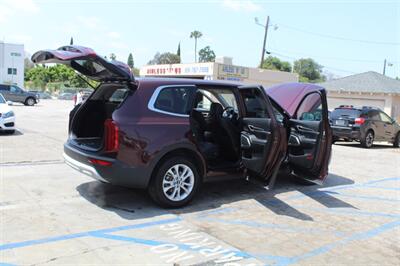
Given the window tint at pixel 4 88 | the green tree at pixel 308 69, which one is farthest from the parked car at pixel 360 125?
the green tree at pixel 308 69

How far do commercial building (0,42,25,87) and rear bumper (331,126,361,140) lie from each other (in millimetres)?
67103

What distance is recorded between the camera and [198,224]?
5.07 m

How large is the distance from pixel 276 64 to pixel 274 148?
280 ft

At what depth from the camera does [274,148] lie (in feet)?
19.2

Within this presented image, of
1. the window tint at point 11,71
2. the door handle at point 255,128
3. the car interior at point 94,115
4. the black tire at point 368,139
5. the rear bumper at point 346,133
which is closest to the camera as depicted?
the door handle at point 255,128

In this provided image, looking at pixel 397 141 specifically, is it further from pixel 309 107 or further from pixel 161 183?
pixel 161 183

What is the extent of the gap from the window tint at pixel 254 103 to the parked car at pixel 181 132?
2cm

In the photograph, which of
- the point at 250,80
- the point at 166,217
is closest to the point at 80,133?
the point at 166,217

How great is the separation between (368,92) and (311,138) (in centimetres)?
2738

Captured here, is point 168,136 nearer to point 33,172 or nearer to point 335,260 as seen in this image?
point 335,260

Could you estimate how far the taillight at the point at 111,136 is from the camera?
503 cm

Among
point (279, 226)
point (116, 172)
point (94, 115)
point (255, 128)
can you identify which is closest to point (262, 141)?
point (255, 128)

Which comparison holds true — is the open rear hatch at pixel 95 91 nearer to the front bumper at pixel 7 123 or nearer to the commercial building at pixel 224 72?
the front bumper at pixel 7 123

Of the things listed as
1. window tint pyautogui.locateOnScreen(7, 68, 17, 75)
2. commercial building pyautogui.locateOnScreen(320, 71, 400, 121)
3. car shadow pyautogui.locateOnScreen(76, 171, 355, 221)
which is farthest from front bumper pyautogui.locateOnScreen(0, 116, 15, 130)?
window tint pyautogui.locateOnScreen(7, 68, 17, 75)
